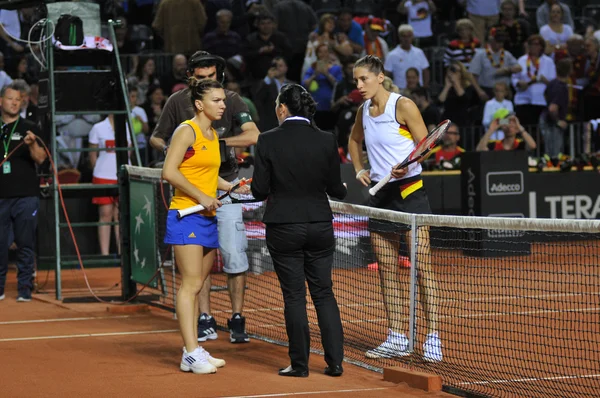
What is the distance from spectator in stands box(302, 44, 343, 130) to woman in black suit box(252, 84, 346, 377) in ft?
38.6

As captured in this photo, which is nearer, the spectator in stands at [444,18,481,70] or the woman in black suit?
the woman in black suit

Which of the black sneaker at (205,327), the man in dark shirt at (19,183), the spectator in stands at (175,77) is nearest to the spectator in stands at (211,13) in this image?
the spectator in stands at (175,77)

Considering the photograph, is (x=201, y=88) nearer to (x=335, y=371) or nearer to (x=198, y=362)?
(x=198, y=362)

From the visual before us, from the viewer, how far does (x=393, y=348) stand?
868 cm

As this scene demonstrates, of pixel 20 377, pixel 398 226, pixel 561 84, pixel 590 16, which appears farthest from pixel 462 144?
pixel 20 377

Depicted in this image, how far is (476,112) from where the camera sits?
20.7 m

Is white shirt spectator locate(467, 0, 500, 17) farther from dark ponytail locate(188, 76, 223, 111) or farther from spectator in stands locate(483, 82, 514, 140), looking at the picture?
dark ponytail locate(188, 76, 223, 111)

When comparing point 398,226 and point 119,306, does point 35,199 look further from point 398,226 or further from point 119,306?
point 398,226

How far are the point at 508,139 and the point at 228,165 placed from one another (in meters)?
9.26

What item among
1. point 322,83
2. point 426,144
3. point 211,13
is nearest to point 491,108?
point 322,83

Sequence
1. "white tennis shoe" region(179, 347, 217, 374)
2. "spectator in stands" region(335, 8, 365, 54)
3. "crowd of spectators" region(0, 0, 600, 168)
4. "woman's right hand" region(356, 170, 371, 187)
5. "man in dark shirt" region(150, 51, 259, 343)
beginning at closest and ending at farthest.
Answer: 1. "white tennis shoe" region(179, 347, 217, 374)
2. "woman's right hand" region(356, 170, 371, 187)
3. "man in dark shirt" region(150, 51, 259, 343)
4. "crowd of spectators" region(0, 0, 600, 168)
5. "spectator in stands" region(335, 8, 365, 54)

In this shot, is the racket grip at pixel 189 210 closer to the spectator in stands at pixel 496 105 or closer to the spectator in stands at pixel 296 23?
the spectator in stands at pixel 496 105

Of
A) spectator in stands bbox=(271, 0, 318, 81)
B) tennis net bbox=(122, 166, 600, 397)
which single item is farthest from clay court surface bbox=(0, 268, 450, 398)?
spectator in stands bbox=(271, 0, 318, 81)

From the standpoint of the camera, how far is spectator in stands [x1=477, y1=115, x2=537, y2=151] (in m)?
17.9
